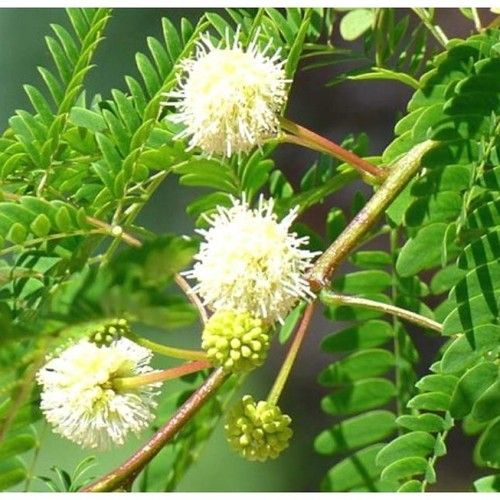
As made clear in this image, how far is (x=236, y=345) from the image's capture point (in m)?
0.66

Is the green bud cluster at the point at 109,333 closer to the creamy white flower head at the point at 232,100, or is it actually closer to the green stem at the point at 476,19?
the creamy white flower head at the point at 232,100

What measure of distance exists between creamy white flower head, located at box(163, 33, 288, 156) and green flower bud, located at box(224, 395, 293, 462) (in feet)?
0.63

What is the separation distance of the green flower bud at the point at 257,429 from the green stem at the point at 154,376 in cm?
6

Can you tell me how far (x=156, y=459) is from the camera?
83 cm

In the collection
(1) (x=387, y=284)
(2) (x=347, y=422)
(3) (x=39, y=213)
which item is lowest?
(2) (x=347, y=422)

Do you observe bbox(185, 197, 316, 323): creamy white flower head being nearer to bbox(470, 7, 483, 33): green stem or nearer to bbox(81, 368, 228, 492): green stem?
bbox(81, 368, 228, 492): green stem

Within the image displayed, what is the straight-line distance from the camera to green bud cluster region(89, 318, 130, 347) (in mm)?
689

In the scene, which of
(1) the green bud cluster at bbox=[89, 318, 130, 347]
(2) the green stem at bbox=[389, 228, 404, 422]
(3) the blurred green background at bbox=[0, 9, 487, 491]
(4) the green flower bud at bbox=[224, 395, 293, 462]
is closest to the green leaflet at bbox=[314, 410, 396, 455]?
(2) the green stem at bbox=[389, 228, 404, 422]

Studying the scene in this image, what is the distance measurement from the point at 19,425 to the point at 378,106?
5.48ft

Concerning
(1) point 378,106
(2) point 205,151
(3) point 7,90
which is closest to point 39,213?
(2) point 205,151

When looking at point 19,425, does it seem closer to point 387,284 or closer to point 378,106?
point 387,284

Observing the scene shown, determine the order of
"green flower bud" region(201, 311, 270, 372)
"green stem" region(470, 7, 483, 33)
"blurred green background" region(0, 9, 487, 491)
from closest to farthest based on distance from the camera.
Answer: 1. "green flower bud" region(201, 311, 270, 372)
2. "green stem" region(470, 7, 483, 33)
3. "blurred green background" region(0, 9, 487, 491)

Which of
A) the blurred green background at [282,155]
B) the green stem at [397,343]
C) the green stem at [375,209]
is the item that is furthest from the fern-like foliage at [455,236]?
the blurred green background at [282,155]

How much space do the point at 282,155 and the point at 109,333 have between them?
62.5 inches
